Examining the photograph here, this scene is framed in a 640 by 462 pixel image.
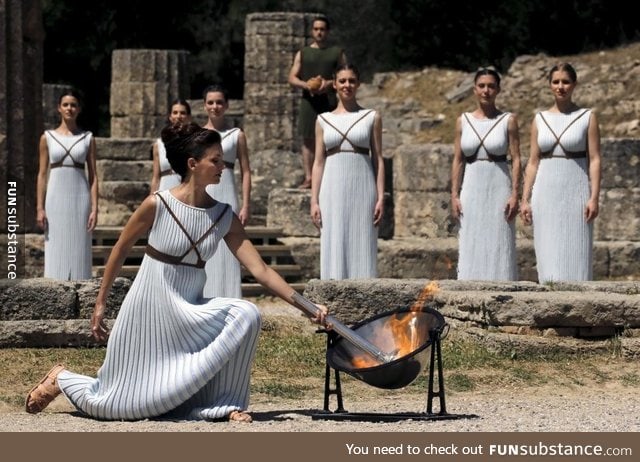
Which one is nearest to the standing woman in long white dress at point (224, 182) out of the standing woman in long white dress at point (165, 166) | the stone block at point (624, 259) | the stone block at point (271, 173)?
the standing woman in long white dress at point (165, 166)

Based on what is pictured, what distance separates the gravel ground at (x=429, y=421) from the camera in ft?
34.1

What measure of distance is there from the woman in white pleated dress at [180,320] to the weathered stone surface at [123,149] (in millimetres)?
12881

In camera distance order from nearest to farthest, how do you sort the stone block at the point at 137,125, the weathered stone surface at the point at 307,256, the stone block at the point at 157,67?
the weathered stone surface at the point at 307,256, the stone block at the point at 157,67, the stone block at the point at 137,125

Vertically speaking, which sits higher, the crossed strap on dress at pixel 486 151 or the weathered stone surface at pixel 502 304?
the crossed strap on dress at pixel 486 151

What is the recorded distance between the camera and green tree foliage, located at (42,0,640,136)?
28.6 metres

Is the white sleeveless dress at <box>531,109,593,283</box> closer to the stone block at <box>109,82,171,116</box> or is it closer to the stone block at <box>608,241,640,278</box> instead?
the stone block at <box>608,241,640,278</box>

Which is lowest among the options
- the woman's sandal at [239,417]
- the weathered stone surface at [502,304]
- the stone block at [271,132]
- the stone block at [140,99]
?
the woman's sandal at [239,417]

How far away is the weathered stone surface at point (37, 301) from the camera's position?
13.8 metres

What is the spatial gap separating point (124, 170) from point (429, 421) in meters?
12.9

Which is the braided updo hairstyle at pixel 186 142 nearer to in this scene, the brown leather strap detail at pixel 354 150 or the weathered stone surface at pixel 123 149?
the brown leather strap detail at pixel 354 150

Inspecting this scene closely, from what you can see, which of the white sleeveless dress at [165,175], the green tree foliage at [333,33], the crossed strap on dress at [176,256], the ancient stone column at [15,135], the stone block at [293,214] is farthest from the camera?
the green tree foliage at [333,33]

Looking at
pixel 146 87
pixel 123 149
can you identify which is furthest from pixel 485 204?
pixel 146 87

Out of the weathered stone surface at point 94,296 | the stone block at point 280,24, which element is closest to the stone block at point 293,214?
the weathered stone surface at point 94,296

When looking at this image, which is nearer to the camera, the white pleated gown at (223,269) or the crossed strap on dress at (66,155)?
the white pleated gown at (223,269)
